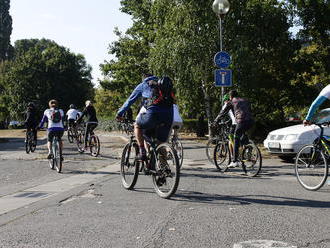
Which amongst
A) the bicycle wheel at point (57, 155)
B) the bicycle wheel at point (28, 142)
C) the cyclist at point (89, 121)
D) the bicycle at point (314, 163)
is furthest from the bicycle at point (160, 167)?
the bicycle wheel at point (28, 142)

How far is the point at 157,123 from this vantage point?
6.44 metres

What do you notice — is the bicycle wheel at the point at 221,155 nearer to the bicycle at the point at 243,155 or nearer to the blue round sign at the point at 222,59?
the bicycle at the point at 243,155

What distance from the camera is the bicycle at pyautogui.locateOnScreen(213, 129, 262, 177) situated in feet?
29.4

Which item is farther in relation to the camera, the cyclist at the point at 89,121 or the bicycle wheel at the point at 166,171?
the cyclist at the point at 89,121

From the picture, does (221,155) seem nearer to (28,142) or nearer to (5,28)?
(28,142)

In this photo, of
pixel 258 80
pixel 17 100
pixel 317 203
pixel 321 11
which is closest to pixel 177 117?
pixel 317 203

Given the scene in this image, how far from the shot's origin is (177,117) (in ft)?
37.3

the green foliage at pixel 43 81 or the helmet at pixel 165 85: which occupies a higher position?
the green foliage at pixel 43 81

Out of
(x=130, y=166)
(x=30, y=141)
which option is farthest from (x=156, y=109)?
(x=30, y=141)

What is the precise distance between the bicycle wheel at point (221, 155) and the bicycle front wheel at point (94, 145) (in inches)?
205

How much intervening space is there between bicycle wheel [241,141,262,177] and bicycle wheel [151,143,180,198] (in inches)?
127

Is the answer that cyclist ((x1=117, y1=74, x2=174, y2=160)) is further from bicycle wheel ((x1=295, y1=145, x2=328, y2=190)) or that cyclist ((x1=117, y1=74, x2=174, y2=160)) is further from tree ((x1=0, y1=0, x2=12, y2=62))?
tree ((x1=0, y1=0, x2=12, y2=62))

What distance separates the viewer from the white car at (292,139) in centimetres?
1071

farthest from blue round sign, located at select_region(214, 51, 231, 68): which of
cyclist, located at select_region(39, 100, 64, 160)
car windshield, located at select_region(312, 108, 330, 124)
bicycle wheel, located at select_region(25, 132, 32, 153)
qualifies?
bicycle wheel, located at select_region(25, 132, 32, 153)
